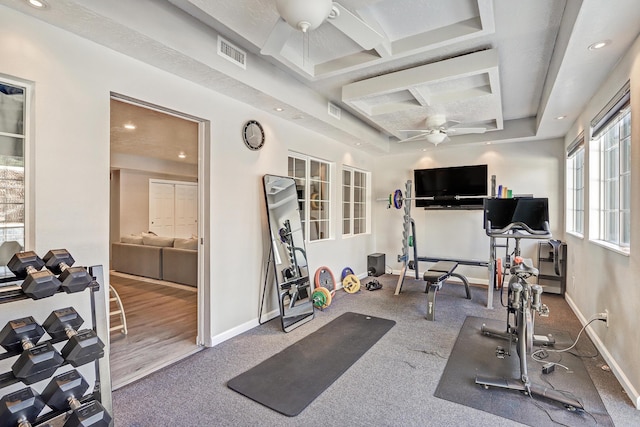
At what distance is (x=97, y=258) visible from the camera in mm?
2398

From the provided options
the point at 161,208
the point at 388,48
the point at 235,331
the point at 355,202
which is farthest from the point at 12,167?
the point at 161,208

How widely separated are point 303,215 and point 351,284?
150 cm

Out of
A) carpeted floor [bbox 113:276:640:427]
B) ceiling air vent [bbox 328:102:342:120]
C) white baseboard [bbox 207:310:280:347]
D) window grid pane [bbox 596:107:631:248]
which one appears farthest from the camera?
ceiling air vent [bbox 328:102:342:120]

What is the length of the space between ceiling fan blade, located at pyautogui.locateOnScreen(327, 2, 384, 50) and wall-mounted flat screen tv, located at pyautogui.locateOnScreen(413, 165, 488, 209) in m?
3.99

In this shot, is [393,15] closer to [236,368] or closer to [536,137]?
[236,368]

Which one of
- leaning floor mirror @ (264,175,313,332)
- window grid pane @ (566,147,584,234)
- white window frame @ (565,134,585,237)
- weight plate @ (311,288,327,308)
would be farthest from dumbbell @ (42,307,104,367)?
window grid pane @ (566,147,584,234)

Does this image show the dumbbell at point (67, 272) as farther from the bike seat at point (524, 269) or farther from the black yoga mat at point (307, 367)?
the bike seat at point (524, 269)

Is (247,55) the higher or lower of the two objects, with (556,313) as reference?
higher

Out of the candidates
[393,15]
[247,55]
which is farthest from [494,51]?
[247,55]

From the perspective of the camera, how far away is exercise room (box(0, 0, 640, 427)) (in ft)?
6.64

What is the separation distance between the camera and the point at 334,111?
15.3ft

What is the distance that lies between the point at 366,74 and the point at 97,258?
10.5ft

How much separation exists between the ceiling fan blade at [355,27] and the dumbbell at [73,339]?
2259 millimetres

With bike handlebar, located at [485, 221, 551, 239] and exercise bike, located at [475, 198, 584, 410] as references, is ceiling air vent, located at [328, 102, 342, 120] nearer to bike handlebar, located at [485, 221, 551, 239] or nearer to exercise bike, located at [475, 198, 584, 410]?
exercise bike, located at [475, 198, 584, 410]
